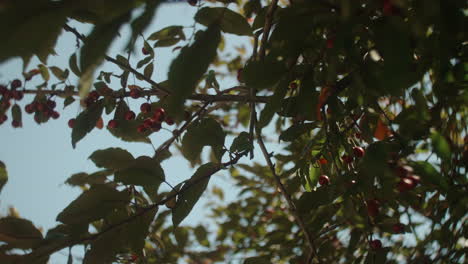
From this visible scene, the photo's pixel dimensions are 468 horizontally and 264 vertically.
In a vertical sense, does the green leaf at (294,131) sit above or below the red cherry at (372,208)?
above

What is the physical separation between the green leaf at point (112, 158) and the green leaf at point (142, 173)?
Result: 0.06 meters

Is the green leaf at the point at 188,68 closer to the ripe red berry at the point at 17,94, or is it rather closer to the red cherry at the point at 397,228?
the red cherry at the point at 397,228

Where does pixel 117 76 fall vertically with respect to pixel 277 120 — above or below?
below

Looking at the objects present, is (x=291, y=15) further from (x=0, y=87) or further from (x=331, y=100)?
(x=0, y=87)

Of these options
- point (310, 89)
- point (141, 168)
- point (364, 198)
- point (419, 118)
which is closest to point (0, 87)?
point (141, 168)

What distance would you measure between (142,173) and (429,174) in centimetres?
92

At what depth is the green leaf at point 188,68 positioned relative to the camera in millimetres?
692

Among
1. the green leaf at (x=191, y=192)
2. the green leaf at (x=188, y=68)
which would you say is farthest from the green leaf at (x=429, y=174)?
the green leaf at (x=191, y=192)

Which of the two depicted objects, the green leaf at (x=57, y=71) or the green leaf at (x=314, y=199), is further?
the green leaf at (x=57, y=71)

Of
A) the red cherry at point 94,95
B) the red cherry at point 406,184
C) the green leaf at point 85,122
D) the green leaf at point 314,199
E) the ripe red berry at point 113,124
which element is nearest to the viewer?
the red cherry at point 406,184

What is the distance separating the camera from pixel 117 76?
1802 millimetres

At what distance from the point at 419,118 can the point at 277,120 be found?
2009mm

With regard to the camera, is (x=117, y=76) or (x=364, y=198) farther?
(x=117, y=76)

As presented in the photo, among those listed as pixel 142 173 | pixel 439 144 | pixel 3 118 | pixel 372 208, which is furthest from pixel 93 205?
pixel 3 118
